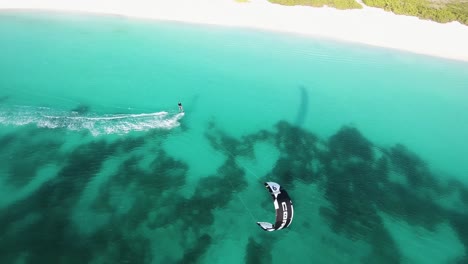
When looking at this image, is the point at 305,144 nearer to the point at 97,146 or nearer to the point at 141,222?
the point at 141,222

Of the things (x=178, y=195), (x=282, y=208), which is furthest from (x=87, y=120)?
(x=282, y=208)

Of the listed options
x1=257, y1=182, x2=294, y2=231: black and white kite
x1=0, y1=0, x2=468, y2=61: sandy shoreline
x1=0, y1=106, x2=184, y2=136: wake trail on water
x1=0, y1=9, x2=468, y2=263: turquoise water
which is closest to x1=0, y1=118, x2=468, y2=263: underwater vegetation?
x1=0, y1=9, x2=468, y2=263: turquoise water

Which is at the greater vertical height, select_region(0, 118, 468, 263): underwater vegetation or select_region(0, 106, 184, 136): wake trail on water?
select_region(0, 106, 184, 136): wake trail on water

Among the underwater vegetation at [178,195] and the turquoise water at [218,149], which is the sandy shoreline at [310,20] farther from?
the underwater vegetation at [178,195]

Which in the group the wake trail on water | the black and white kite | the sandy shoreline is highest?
the sandy shoreline

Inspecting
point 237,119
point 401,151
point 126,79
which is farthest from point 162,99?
point 401,151

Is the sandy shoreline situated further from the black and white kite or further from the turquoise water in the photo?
the black and white kite

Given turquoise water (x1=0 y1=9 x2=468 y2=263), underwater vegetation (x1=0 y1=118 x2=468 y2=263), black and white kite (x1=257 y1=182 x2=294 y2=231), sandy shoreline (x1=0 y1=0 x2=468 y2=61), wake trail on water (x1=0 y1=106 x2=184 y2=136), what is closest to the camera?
black and white kite (x1=257 y1=182 x2=294 y2=231)

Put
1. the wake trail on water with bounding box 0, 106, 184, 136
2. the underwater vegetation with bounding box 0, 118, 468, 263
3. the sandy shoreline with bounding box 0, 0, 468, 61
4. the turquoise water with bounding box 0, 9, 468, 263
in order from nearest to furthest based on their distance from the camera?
the underwater vegetation with bounding box 0, 118, 468, 263 < the turquoise water with bounding box 0, 9, 468, 263 < the wake trail on water with bounding box 0, 106, 184, 136 < the sandy shoreline with bounding box 0, 0, 468, 61
